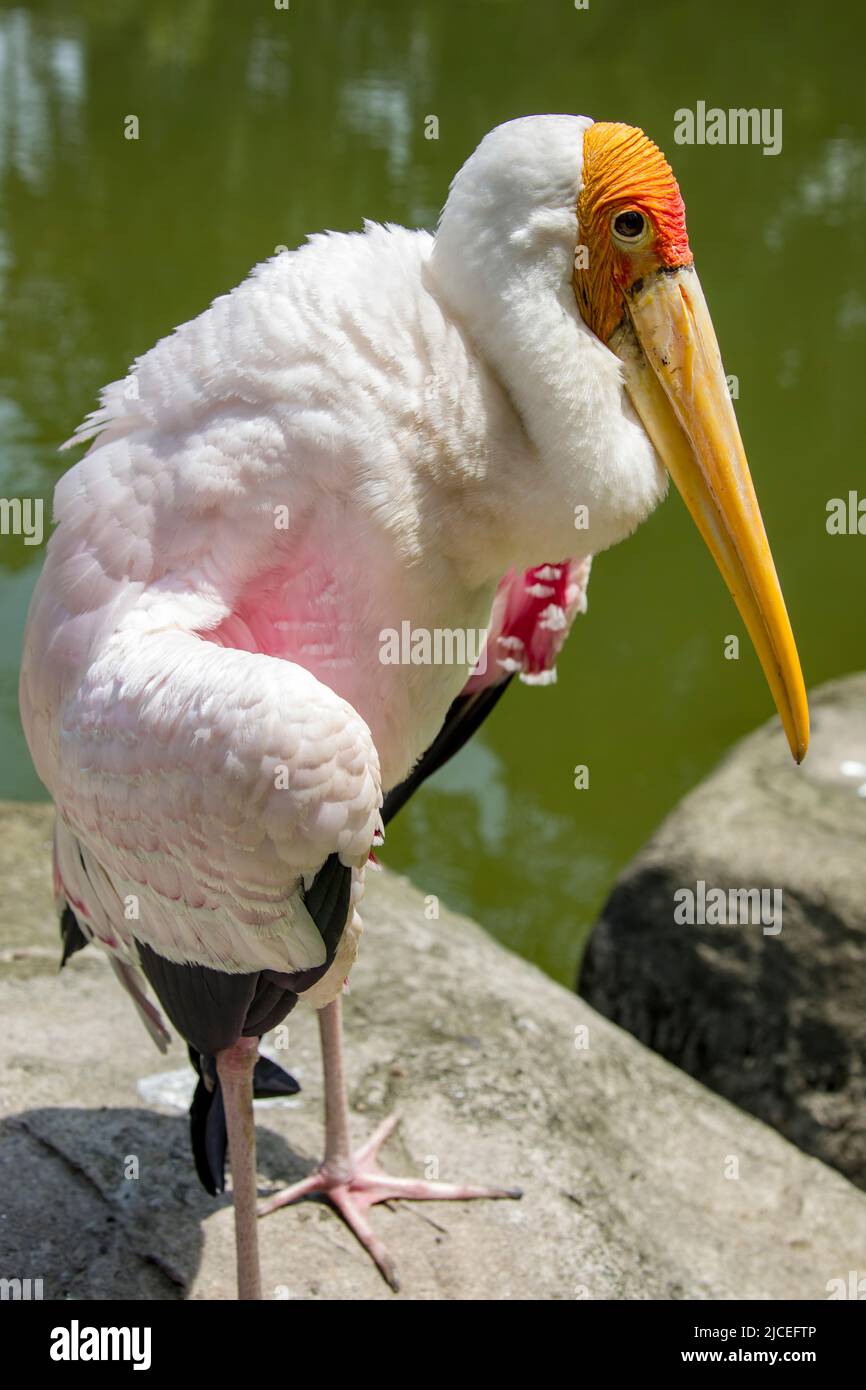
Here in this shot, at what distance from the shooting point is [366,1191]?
349 cm

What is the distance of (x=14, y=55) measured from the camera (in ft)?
54.9

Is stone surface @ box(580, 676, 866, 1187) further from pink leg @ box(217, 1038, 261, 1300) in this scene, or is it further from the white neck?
the white neck

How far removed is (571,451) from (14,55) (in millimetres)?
16312

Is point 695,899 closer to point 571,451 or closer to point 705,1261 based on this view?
point 705,1261

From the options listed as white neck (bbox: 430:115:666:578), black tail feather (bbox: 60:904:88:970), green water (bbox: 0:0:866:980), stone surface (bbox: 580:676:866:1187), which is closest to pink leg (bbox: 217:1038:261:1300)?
black tail feather (bbox: 60:904:88:970)

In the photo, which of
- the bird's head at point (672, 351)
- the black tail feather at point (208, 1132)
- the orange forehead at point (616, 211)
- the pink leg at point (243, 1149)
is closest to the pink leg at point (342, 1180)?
the black tail feather at point (208, 1132)

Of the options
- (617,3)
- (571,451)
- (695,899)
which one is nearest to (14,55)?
(617,3)

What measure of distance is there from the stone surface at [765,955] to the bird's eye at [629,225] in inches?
95.0

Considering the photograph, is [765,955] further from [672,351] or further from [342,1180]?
[672,351]

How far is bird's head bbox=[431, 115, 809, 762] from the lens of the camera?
2.59 metres

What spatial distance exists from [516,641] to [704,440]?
101 centimetres

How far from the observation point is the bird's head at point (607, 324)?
2594 millimetres

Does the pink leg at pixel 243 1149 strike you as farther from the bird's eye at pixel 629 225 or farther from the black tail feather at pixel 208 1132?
the bird's eye at pixel 629 225

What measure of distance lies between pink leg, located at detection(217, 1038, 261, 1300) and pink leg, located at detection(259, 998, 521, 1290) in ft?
1.38
